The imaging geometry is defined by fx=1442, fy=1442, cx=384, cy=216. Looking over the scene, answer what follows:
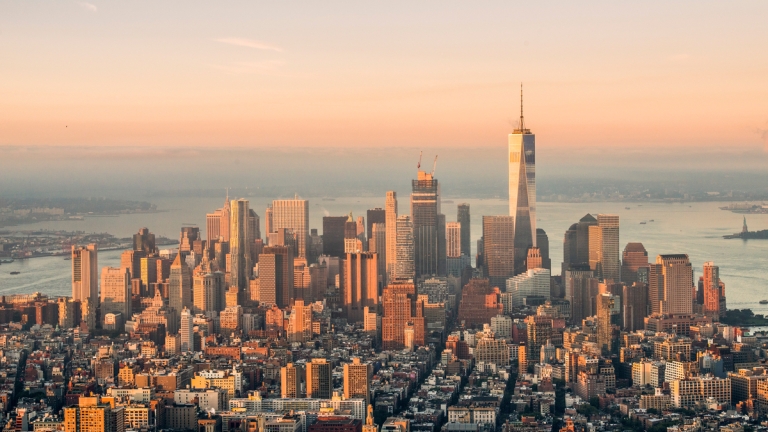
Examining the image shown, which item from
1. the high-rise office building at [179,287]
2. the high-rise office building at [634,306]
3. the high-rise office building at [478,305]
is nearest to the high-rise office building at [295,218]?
the high-rise office building at [179,287]

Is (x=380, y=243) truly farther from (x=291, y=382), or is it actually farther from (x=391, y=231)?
(x=291, y=382)

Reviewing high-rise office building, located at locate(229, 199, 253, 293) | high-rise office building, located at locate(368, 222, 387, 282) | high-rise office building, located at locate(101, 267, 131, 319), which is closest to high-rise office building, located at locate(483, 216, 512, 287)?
high-rise office building, located at locate(368, 222, 387, 282)

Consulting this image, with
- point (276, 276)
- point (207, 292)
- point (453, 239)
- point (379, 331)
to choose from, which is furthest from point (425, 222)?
point (379, 331)

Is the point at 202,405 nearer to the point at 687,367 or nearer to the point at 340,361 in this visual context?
the point at 340,361

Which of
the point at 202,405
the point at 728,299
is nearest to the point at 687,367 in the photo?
the point at 202,405

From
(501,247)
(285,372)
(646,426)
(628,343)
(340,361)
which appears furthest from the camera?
(501,247)

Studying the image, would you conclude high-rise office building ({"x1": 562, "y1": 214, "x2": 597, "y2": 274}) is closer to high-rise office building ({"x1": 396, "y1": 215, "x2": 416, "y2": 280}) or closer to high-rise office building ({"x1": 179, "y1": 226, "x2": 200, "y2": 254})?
high-rise office building ({"x1": 396, "y1": 215, "x2": 416, "y2": 280})

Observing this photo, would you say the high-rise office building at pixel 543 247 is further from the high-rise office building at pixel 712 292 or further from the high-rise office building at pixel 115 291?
the high-rise office building at pixel 115 291
